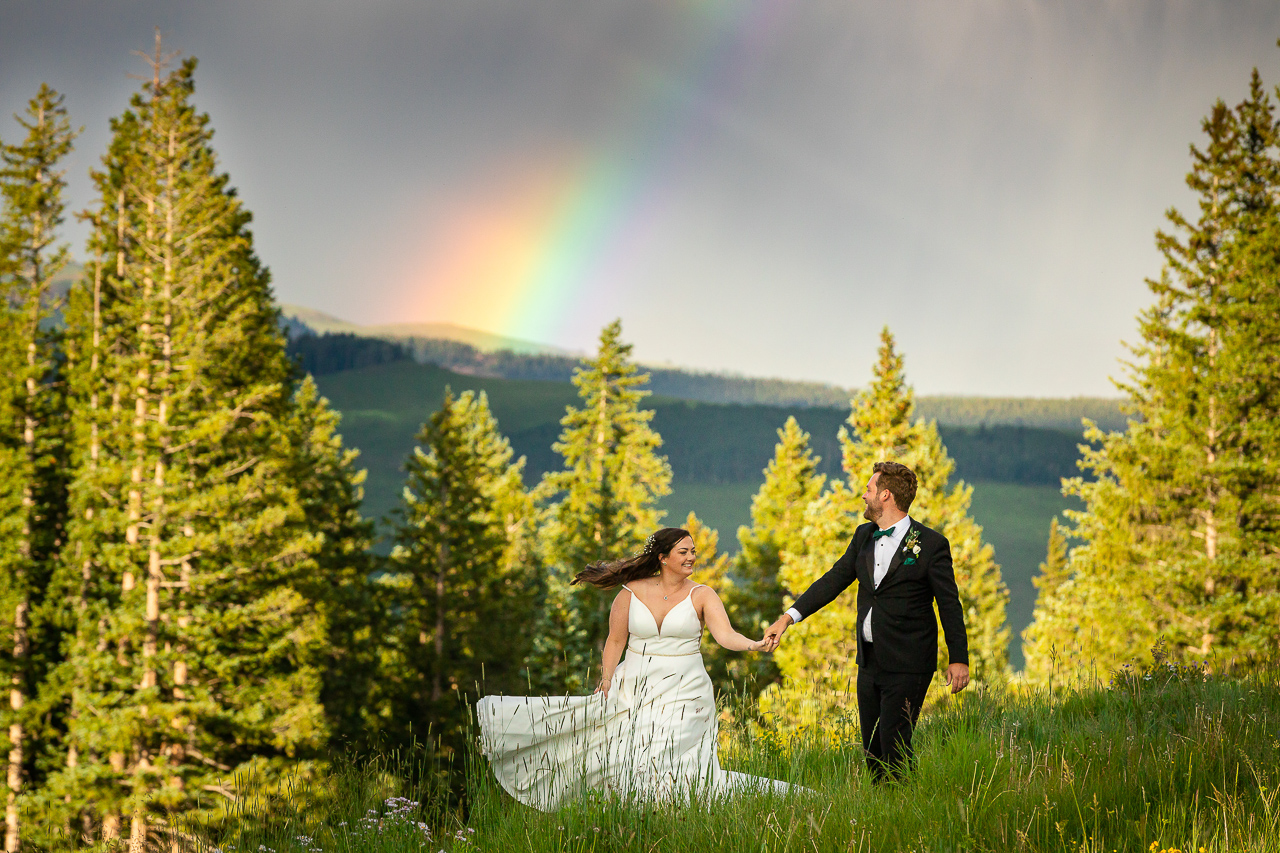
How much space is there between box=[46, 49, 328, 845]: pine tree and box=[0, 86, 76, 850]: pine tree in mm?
1126

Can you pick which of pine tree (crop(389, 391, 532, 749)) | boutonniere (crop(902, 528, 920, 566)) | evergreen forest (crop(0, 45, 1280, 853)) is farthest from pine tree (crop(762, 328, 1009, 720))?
boutonniere (crop(902, 528, 920, 566))

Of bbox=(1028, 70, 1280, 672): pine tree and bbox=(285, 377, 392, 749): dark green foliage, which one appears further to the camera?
bbox=(285, 377, 392, 749): dark green foliage

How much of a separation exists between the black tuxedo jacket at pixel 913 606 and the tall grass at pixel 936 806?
1.62 feet

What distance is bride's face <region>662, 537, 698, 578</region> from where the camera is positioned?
610 cm

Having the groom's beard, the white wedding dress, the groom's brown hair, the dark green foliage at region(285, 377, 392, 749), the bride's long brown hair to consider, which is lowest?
the dark green foliage at region(285, 377, 392, 749)

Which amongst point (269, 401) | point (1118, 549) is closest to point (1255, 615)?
point (1118, 549)

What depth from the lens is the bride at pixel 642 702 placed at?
220 inches

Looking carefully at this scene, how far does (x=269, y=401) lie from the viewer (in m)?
22.8

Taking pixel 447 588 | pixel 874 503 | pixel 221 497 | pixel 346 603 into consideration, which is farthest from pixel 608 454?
pixel 874 503

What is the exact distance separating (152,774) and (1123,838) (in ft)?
67.3

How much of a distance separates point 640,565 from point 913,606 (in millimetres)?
1860

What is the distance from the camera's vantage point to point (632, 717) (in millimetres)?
5398

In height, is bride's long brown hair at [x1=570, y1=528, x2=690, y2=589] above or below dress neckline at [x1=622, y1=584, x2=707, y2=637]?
above

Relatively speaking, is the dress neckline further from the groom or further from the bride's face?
the groom
